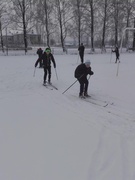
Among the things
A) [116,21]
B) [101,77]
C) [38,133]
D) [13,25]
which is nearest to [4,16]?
[13,25]

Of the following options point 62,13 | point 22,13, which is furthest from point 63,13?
point 22,13

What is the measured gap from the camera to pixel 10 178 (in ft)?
11.1

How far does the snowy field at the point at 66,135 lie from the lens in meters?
3.59

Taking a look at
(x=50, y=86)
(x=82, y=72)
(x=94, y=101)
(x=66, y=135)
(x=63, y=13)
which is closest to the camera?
(x=66, y=135)

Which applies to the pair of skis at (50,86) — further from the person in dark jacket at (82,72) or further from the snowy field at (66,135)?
the person in dark jacket at (82,72)

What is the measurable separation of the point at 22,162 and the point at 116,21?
37.5 meters

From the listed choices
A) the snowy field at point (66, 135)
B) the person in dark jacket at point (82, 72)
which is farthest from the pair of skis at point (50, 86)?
the person in dark jacket at point (82, 72)

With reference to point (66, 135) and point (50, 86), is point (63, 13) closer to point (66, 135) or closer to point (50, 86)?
point (50, 86)

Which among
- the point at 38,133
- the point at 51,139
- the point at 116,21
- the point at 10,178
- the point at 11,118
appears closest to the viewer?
the point at 10,178

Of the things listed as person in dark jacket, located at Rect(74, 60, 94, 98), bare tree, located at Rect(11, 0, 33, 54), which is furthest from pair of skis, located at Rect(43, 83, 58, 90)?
bare tree, located at Rect(11, 0, 33, 54)

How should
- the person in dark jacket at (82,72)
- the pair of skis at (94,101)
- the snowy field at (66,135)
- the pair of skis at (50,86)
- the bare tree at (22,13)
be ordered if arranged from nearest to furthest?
1. the snowy field at (66,135)
2. the pair of skis at (94,101)
3. the person in dark jacket at (82,72)
4. the pair of skis at (50,86)
5. the bare tree at (22,13)

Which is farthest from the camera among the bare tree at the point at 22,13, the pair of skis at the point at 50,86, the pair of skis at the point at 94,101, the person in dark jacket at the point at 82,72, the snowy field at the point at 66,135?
the bare tree at the point at 22,13

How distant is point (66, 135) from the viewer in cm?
488

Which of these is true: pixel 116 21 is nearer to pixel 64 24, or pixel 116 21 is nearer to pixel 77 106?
pixel 64 24
